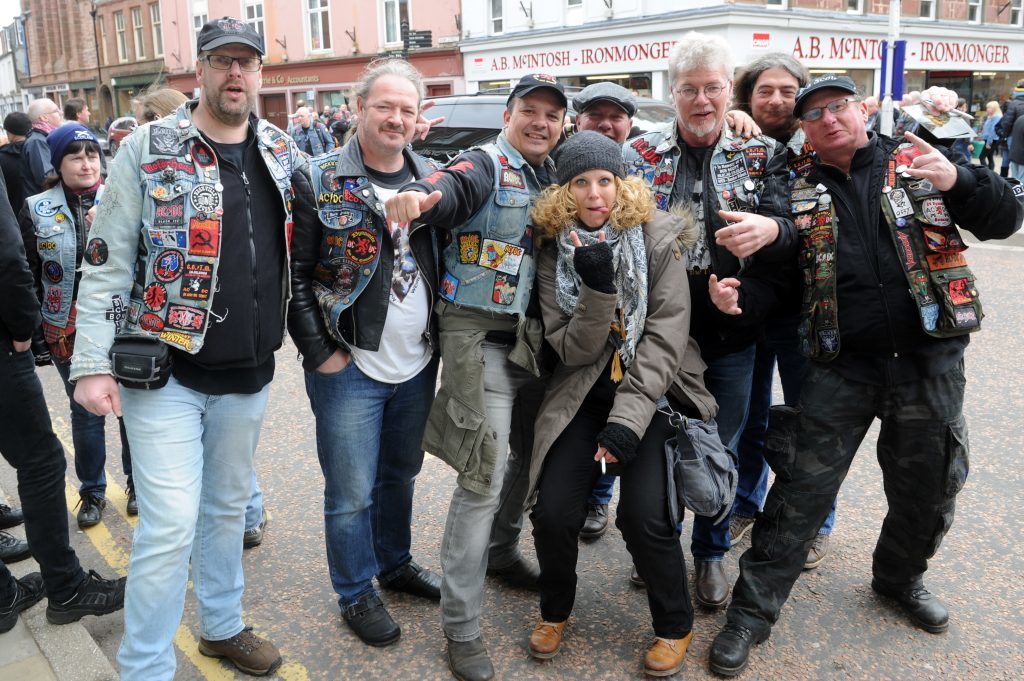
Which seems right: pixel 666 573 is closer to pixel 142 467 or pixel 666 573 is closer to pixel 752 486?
pixel 752 486

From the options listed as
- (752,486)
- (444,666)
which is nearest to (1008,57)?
(752,486)

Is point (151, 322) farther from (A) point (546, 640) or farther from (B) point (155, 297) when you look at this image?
(A) point (546, 640)

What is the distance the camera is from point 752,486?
12.7 ft

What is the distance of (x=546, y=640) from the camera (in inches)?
116

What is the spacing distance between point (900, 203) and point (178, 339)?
99.0 inches

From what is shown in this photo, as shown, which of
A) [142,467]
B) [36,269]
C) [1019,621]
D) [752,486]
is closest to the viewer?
[142,467]

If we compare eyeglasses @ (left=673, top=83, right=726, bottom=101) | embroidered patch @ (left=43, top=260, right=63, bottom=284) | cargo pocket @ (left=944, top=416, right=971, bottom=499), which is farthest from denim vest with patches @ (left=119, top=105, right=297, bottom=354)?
cargo pocket @ (left=944, top=416, right=971, bottom=499)

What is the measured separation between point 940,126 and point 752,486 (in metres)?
1.84

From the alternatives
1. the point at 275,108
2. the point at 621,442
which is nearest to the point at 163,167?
the point at 621,442

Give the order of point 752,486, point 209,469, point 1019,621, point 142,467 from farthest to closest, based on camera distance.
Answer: point 752,486
point 1019,621
point 209,469
point 142,467

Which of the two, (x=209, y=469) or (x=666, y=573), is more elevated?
(x=209, y=469)

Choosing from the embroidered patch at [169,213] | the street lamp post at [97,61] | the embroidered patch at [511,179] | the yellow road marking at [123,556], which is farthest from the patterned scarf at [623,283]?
the street lamp post at [97,61]

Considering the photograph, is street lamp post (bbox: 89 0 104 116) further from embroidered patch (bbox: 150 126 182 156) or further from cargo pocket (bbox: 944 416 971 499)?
cargo pocket (bbox: 944 416 971 499)

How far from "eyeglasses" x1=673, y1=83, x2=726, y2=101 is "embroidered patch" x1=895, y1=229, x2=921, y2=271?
2.87 ft
